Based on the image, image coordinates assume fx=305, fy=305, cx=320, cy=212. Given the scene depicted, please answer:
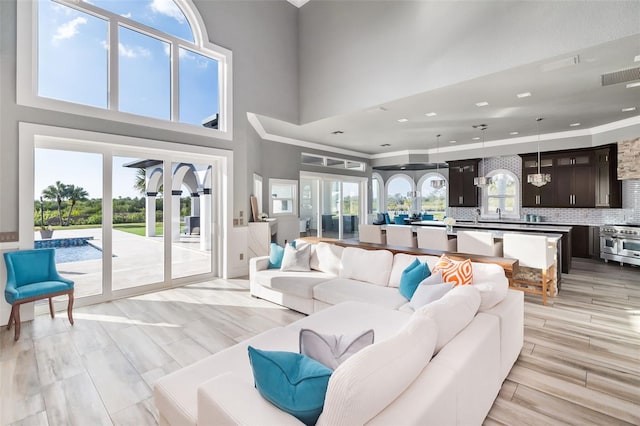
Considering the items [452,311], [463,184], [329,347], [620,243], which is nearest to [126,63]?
[329,347]

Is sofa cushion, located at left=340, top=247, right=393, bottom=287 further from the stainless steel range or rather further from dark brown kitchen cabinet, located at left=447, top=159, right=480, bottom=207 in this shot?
dark brown kitchen cabinet, located at left=447, top=159, right=480, bottom=207

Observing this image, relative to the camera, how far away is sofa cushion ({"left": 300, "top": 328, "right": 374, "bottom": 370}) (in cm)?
140

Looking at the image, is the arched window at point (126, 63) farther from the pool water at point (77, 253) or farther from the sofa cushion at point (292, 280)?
the sofa cushion at point (292, 280)

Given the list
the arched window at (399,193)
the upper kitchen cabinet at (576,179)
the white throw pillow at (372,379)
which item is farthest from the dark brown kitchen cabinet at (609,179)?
the white throw pillow at (372,379)

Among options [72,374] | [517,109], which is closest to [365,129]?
[517,109]

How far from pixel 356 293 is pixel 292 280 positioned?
0.93m

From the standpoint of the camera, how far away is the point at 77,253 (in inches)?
170

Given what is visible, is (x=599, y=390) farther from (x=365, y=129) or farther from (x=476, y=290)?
(x=365, y=129)

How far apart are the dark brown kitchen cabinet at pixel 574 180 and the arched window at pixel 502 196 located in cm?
100

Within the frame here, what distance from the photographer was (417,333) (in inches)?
56.3

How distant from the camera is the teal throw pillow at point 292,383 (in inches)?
43.9

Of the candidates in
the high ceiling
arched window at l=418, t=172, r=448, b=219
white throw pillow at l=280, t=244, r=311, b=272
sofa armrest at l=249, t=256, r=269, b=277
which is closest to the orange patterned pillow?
white throw pillow at l=280, t=244, r=311, b=272

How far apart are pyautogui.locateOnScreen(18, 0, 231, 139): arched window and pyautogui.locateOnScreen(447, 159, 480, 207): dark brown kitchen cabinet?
7128mm

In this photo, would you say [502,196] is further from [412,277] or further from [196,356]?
[196,356]
